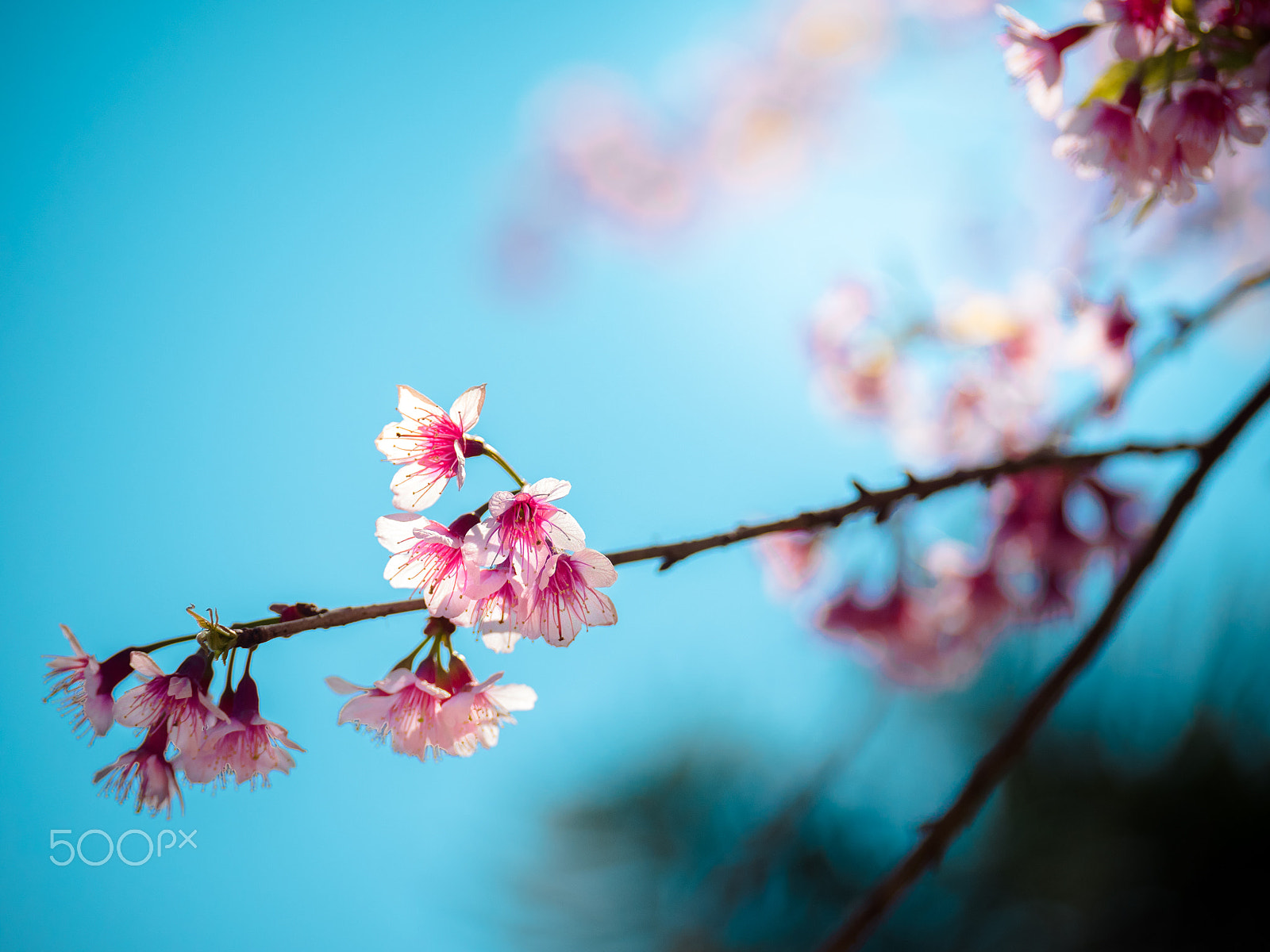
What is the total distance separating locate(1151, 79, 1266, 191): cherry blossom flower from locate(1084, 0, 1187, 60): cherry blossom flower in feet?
0.16

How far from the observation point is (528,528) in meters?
0.44

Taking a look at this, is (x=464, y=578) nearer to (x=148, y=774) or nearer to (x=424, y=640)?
(x=424, y=640)

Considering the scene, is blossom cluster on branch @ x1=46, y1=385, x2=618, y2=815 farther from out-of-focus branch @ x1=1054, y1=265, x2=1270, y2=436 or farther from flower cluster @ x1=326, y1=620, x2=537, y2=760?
out-of-focus branch @ x1=1054, y1=265, x2=1270, y2=436

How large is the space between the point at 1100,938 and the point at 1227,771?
35 centimetres

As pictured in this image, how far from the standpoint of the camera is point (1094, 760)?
132 centimetres

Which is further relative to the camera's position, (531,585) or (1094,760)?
(1094,760)

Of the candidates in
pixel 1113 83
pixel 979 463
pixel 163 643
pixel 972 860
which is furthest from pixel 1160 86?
pixel 972 860

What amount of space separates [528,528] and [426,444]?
117 millimetres

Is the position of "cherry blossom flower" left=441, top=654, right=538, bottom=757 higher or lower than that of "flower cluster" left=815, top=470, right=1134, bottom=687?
lower

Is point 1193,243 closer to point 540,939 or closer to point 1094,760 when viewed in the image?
point 1094,760

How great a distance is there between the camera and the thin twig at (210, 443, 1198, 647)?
398 mm

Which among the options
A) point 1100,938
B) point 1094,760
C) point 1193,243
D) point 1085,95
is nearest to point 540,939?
point 1100,938

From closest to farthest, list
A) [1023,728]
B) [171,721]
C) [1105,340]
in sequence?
[171,721]
[1023,728]
[1105,340]

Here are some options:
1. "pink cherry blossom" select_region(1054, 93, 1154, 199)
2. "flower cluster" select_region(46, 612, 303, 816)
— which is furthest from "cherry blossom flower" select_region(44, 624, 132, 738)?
"pink cherry blossom" select_region(1054, 93, 1154, 199)
